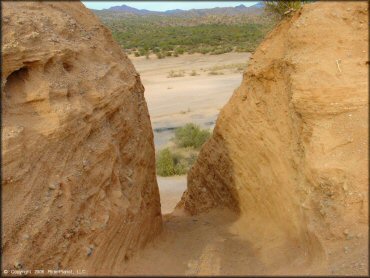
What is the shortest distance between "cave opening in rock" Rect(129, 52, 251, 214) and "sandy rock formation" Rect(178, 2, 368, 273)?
493 cm

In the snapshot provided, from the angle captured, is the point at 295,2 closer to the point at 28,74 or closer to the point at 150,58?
the point at 28,74

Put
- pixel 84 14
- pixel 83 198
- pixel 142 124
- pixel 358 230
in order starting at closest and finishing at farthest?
1. pixel 358 230
2. pixel 83 198
3. pixel 84 14
4. pixel 142 124

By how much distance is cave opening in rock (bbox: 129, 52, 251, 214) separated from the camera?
49.7ft

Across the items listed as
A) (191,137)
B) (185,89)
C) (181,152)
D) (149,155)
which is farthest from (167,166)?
(185,89)

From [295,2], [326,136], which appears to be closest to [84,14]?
[326,136]

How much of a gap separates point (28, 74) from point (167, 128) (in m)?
14.9

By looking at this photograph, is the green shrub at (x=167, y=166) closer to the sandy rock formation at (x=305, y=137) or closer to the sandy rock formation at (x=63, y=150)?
the sandy rock formation at (x=305, y=137)

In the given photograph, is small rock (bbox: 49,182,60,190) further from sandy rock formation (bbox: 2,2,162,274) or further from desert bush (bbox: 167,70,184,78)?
desert bush (bbox: 167,70,184,78)

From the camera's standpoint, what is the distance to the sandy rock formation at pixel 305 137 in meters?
4.57

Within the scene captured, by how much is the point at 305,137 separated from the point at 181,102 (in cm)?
1972

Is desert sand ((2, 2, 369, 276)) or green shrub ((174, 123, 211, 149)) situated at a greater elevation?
desert sand ((2, 2, 369, 276))

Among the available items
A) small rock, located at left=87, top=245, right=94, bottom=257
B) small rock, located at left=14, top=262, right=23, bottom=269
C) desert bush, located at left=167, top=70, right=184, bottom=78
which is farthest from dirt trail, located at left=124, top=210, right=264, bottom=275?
desert bush, located at left=167, top=70, right=184, bottom=78

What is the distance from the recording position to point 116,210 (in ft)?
18.8

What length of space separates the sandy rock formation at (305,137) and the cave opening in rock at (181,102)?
16.2ft
